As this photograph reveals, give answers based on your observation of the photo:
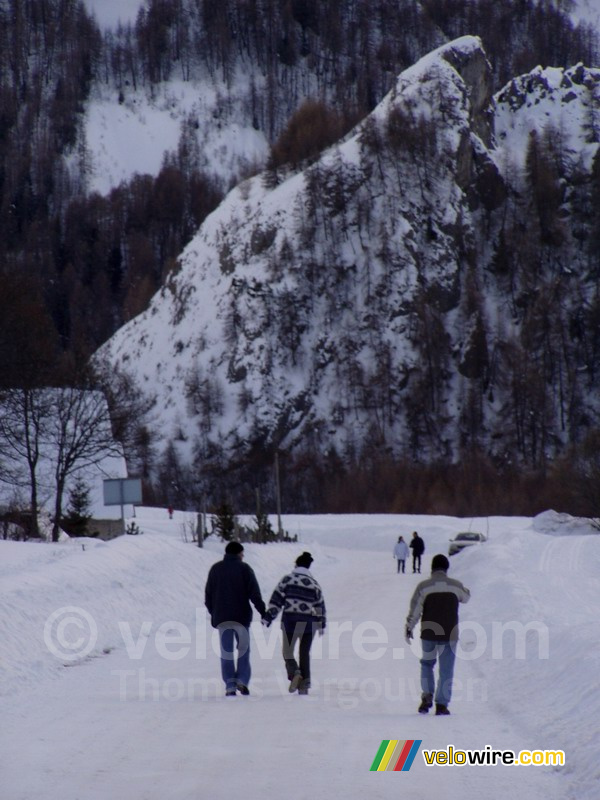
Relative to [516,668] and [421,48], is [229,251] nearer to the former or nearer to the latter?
[421,48]

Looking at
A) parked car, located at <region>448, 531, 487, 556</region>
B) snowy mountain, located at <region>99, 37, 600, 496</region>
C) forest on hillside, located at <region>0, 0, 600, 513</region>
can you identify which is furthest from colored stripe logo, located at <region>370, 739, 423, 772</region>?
snowy mountain, located at <region>99, 37, 600, 496</region>

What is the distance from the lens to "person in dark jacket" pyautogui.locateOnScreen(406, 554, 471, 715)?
10562mm

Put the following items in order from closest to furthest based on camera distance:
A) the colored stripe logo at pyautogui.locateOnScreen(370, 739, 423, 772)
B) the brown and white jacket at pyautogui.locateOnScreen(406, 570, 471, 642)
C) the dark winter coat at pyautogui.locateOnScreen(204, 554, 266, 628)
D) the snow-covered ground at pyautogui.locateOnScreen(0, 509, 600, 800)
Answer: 1. the snow-covered ground at pyautogui.locateOnScreen(0, 509, 600, 800)
2. the colored stripe logo at pyautogui.locateOnScreen(370, 739, 423, 772)
3. the brown and white jacket at pyautogui.locateOnScreen(406, 570, 471, 642)
4. the dark winter coat at pyautogui.locateOnScreen(204, 554, 266, 628)

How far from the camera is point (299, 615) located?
475 inches

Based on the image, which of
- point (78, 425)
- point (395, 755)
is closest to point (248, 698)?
point (395, 755)

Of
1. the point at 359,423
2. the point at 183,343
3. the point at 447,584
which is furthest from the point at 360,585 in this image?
the point at 183,343

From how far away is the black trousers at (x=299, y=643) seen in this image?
Result: 11898 mm

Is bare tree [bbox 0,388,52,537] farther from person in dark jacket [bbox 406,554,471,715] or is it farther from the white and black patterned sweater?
person in dark jacket [bbox 406,554,471,715]

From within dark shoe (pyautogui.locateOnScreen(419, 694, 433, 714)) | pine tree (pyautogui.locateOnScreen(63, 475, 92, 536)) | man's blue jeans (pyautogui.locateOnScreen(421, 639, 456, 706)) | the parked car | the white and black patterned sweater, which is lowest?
the parked car

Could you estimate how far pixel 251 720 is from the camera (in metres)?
9.97

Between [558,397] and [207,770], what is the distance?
9040 centimetres

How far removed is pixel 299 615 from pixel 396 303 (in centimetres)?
8200

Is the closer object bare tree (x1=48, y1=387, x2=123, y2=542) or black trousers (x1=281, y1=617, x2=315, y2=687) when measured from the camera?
black trousers (x1=281, y1=617, x2=315, y2=687)

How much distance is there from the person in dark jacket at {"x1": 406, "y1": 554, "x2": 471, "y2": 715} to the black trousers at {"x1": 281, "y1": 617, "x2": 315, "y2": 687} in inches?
59.0
